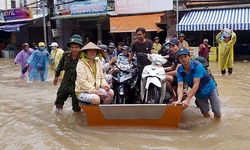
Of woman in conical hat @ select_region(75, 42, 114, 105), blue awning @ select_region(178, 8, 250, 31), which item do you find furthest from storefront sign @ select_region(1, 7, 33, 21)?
woman in conical hat @ select_region(75, 42, 114, 105)

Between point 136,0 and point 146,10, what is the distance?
0.88 meters

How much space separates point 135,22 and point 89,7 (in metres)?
3.84

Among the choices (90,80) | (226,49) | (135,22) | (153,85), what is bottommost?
(153,85)

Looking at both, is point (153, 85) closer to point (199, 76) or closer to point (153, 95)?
point (153, 95)

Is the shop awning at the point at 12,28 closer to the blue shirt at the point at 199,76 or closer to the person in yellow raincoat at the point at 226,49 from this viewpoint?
the person in yellow raincoat at the point at 226,49

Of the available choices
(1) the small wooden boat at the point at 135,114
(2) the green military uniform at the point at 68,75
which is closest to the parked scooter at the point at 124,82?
(1) the small wooden boat at the point at 135,114

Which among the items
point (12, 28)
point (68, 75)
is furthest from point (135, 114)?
point (12, 28)

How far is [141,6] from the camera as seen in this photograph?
→ 1739 cm

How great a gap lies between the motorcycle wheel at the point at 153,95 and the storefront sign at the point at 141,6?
1222 cm

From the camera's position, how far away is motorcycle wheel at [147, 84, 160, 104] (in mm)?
4707

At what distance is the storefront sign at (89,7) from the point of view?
19297mm

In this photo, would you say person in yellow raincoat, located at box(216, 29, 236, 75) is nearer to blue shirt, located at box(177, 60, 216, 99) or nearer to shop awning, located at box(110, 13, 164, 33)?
blue shirt, located at box(177, 60, 216, 99)

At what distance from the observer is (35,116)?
572 cm

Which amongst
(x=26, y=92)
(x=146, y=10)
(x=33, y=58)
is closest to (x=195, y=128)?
(x=26, y=92)
